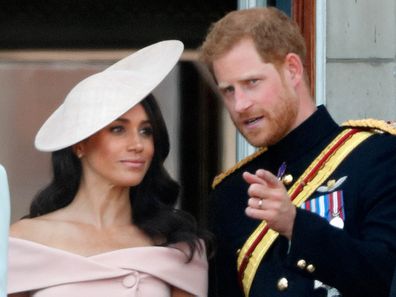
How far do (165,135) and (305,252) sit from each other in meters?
0.81

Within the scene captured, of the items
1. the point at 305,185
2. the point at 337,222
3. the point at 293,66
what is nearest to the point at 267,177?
the point at 337,222

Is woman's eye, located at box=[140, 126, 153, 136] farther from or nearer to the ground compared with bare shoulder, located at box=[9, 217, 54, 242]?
farther from the ground

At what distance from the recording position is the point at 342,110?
6137 millimetres

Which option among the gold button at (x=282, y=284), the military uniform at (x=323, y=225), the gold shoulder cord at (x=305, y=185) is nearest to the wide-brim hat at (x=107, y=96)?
the military uniform at (x=323, y=225)

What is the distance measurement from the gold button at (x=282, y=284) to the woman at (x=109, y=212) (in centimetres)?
41

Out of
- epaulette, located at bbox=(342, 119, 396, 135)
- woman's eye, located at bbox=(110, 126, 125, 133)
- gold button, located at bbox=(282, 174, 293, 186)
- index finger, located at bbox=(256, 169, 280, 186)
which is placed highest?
epaulette, located at bbox=(342, 119, 396, 135)

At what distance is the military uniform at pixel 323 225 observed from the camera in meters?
4.47

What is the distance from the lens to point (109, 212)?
512cm

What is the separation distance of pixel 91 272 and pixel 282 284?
1.88 ft

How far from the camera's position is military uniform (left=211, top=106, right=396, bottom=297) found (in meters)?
4.47

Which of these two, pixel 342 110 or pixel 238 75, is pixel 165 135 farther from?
pixel 342 110

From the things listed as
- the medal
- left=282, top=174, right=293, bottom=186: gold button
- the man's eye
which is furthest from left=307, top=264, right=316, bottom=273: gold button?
the man's eye

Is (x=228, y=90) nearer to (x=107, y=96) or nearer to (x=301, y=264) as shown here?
(x=107, y=96)

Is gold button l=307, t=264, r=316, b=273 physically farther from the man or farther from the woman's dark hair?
the woman's dark hair
